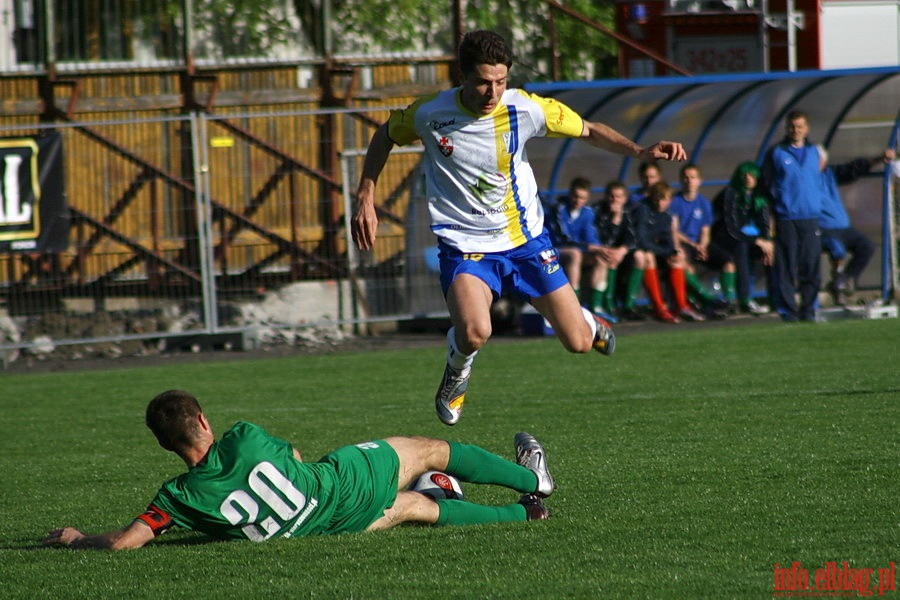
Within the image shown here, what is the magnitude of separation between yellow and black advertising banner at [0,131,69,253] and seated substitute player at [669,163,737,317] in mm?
6755

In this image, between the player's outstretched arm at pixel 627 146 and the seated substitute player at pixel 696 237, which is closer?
the player's outstretched arm at pixel 627 146

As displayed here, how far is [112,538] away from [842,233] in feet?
40.3

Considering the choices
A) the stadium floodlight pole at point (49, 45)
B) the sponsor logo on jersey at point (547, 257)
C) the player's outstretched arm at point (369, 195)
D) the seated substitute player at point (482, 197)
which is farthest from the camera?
the stadium floodlight pole at point (49, 45)

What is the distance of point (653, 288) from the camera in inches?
613

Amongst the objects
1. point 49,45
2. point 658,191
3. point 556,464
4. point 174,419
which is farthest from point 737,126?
point 174,419

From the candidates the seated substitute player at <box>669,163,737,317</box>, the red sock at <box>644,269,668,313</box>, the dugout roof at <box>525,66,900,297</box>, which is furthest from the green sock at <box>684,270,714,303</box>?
the dugout roof at <box>525,66,900,297</box>

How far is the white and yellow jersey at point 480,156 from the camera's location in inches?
283

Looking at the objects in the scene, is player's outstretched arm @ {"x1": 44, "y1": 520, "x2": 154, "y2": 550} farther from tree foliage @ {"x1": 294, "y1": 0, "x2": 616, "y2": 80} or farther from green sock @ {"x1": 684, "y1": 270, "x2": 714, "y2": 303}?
tree foliage @ {"x1": 294, "y1": 0, "x2": 616, "y2": 80}

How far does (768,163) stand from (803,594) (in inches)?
437

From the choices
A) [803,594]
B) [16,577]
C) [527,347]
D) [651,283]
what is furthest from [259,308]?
[803,594]

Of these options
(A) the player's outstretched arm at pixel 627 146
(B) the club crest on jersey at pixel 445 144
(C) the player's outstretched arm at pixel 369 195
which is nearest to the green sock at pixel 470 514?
(C) the player's outstretched arm at pixel 369 195

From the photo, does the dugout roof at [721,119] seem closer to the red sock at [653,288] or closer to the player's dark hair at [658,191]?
the player's dark hair at [658,191]

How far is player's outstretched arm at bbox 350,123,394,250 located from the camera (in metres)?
6.82

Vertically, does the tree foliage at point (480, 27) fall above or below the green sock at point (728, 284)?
above
